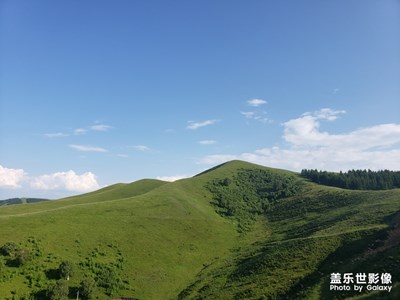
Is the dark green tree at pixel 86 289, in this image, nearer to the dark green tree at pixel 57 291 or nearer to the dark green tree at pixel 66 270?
the dark green tree at pixel 57 291

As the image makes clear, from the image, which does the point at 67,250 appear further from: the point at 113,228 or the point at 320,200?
the point at 320,200

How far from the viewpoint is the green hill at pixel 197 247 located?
48.5m

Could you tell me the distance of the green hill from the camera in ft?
159

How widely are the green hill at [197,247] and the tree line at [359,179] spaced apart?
117 ft

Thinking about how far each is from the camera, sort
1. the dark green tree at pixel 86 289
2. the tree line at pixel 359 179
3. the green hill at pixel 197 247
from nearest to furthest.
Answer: the green hill at pixel 197 247 < the dark green tree at pixel 86 289 < the tree line at pixel 359 179

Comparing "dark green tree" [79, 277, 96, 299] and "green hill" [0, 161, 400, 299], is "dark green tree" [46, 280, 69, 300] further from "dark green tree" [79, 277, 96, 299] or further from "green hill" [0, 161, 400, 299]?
"dark green tree" [79, 277, 96, 299]

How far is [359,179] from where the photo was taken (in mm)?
136250

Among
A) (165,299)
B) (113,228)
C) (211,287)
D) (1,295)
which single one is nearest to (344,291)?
(211,287)

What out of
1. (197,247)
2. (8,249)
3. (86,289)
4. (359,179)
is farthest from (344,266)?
(359,179)

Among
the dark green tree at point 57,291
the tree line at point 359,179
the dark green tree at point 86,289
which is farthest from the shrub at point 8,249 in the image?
the tree line at point 359,179

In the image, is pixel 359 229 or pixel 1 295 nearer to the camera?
pixel 1 295

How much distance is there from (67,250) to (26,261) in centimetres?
819

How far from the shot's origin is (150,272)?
6116 cm

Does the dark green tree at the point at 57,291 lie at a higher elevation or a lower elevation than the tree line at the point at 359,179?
lower
